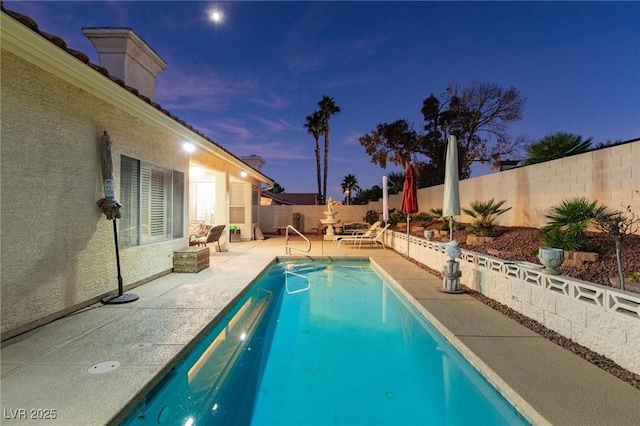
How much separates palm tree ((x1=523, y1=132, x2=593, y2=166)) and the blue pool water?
640 cm

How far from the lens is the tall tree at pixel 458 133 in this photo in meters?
19.4

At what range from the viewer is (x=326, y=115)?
29547mm

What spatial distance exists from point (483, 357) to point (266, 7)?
14660 mm

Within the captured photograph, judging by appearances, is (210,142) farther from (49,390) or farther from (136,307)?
(49,390)

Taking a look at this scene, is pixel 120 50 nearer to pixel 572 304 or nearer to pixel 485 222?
pixel 572 304

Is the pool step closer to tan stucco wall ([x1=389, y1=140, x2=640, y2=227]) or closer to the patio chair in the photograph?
the patio chair

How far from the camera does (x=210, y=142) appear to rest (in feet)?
25.0

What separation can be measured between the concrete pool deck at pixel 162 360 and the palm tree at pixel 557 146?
5.67 m

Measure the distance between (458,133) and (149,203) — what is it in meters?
20.3

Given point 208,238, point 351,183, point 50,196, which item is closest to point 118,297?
point 50,196

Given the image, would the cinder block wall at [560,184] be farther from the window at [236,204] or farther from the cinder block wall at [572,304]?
the window at [236,204]

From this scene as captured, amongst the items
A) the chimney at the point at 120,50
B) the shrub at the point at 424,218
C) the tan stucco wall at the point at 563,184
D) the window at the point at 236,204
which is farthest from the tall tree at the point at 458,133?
the chimney at the point at 120,50

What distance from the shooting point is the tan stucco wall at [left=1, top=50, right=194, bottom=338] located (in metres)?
3.41

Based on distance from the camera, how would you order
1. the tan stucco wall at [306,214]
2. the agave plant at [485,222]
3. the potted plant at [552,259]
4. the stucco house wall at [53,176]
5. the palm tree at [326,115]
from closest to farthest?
the stucco house wall at [53,176] < the potted plant at [552,259] < the agave plant at [485,222] < the tan stucco wall at [306,214] < the palm tree at [326,115]
